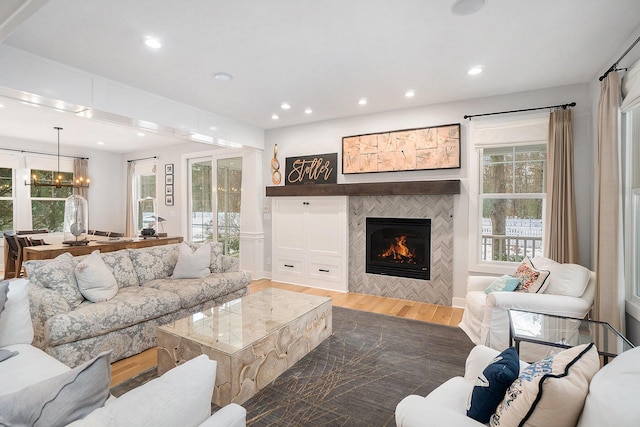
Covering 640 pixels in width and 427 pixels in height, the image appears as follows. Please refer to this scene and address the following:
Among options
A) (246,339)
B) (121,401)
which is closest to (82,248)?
(246,339)

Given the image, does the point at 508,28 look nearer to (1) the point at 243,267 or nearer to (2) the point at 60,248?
(1) the point at 243,267

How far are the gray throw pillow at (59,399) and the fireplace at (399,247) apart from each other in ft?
13.1

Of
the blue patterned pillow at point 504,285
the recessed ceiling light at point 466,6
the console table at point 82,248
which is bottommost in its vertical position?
the blue patterned pillow at point 504,285

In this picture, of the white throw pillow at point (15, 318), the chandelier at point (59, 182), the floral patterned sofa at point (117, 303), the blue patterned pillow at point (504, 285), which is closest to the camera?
the white throw pillow at point (15, 318)

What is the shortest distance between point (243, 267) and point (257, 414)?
397cm

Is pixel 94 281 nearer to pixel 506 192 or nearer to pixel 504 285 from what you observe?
pixel 504 285

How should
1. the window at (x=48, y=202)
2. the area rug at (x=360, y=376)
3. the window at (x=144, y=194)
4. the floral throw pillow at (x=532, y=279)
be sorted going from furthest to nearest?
the window at (x=144, y=194) → the window at (x=48, y=202) → the floral throw pillow at (x=532, y=279) → the area rug at (x=360, y=376)

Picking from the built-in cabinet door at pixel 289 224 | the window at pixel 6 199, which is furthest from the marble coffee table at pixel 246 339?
the window at pixel 6 199

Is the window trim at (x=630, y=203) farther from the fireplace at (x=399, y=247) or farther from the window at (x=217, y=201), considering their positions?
the window at (x=217, y=201)

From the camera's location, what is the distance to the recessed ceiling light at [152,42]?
8.18 ft

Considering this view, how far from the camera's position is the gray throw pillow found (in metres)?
0.81

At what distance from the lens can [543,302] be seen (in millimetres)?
2537

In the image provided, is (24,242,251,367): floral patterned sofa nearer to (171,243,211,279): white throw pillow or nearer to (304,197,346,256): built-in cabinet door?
(171,243,211,279): white throw pillow

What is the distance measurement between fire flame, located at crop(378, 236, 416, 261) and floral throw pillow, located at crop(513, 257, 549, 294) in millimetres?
1549
